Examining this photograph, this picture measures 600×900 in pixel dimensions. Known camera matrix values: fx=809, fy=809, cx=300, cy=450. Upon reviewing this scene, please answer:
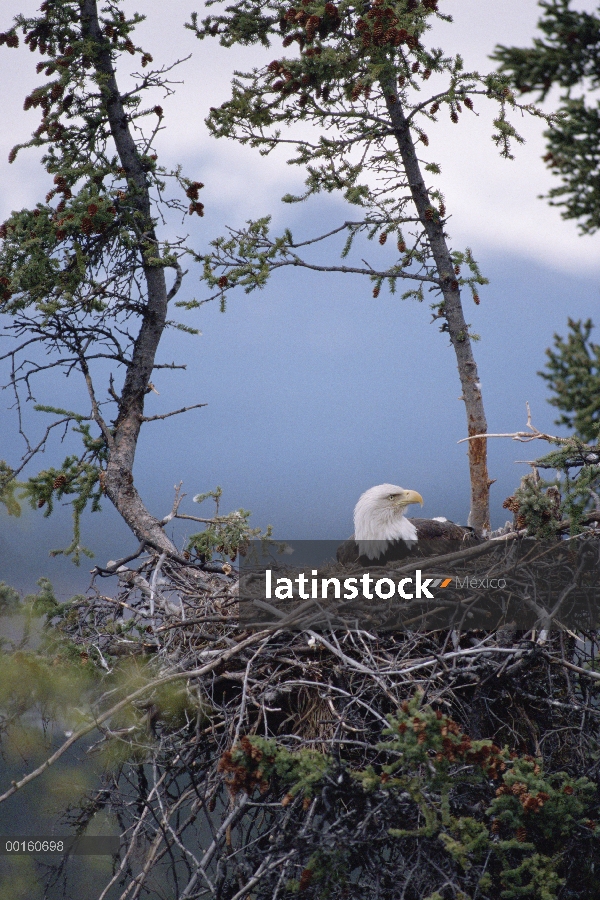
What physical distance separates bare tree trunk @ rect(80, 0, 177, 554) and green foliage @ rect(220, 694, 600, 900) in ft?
16.1

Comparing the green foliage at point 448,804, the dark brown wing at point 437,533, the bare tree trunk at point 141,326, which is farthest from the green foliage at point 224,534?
the green foliage at point 448,804

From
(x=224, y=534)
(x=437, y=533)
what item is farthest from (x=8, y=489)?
(x=437, y=533)

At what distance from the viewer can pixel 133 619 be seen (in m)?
5.61

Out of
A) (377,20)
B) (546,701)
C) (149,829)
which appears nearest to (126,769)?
(149,829)

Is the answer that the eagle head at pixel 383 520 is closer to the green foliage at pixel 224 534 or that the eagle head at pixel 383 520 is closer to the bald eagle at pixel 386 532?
the bald eagle at pixel 386 532

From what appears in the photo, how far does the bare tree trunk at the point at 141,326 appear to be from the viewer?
8.73 m

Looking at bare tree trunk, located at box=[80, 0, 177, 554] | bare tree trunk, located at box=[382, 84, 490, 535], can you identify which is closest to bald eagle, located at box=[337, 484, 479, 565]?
bare tree trunk, located at box=[382, 84, 490, 535]

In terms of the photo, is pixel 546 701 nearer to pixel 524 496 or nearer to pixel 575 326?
pixel 524 496

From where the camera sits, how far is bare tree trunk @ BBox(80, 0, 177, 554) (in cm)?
873

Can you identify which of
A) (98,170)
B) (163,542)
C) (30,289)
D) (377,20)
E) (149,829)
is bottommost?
(149,829)

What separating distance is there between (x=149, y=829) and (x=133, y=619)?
1.36 m

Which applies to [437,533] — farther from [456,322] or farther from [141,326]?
[141,326]

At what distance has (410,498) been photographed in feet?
22.7

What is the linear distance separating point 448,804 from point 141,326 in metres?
6.84
